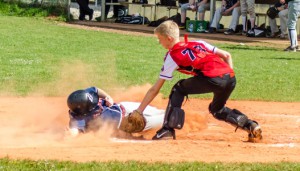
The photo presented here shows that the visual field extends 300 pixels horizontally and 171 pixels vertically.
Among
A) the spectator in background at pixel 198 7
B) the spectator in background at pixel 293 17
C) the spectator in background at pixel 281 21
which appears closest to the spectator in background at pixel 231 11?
the spectator in background at pixel 198 7

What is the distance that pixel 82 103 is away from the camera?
29.8 feet

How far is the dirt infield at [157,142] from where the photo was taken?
7.50 metres

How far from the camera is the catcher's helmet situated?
9.11 m

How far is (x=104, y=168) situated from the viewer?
6746 millimetres

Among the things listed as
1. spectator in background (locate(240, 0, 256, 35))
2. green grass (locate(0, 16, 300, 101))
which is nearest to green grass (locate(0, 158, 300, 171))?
green grass (locate(0, 16, 300, 101))

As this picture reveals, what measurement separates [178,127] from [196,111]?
8.53 ft

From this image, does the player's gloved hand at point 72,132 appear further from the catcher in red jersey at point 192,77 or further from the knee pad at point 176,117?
the knee pad at point 176,117

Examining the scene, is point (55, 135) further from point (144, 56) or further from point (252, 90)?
point (144, 56)

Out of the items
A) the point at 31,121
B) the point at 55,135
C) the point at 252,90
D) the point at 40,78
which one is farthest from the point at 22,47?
the point at 55,135

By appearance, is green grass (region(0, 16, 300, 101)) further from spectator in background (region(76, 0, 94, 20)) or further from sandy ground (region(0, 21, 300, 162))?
spectator in background (region(76, 0, 94, 20))

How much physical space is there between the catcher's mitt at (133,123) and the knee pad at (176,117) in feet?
1.18

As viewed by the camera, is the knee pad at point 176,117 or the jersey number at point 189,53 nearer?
the jersey number at point 189,53

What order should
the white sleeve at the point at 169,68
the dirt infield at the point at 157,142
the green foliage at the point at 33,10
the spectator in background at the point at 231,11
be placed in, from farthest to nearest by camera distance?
the green foliage at the point at 33,10 → the spectator in background at the point at 231,11 → the white sleeve at the point at 169,68 → the dirt infield at the point at 157,142

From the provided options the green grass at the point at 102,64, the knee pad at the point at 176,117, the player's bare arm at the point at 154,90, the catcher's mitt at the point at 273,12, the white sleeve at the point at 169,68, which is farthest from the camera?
the catcher's mitt at the point at 273,12
